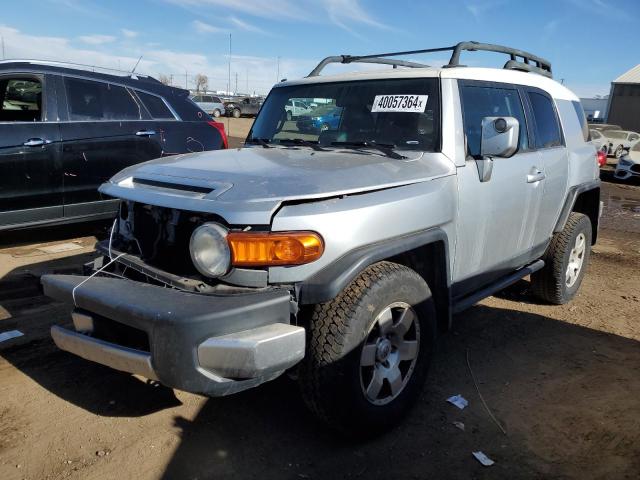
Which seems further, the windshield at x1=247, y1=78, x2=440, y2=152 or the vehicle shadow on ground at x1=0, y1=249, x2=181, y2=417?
the windshield at x1=247, y1=78, x2=440, y2=152

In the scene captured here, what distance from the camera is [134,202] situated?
300cm

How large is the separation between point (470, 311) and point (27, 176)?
435 cm

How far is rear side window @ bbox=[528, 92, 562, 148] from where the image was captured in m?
4.34

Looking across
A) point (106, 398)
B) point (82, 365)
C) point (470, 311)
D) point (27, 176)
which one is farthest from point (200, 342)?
point (27, 176)

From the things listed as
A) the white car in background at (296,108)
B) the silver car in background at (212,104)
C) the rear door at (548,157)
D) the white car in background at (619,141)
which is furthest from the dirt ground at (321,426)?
the silver car in background at (212,104)

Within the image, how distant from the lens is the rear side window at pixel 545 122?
434 centimetres

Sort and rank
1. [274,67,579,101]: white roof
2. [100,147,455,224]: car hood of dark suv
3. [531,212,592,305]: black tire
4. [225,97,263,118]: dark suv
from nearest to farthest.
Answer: [100,147,455,224]: car hood of dark suv, [274,67,579,101]: white roof, [531,212,592,305]: black tire, [225,97,263,118]: dark suv

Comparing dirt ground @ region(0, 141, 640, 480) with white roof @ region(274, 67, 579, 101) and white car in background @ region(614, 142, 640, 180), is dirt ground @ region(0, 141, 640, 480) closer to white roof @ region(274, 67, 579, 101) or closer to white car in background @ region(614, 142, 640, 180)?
white roof @ region(274, 67, 579, 101)

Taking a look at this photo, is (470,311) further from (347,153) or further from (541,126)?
(347,153)

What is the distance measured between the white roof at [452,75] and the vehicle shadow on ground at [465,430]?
1980 mm

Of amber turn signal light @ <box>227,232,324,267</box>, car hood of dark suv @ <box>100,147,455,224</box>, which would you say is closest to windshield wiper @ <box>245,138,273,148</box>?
car hood of dark suv @ <box>100,147,455,224</box>

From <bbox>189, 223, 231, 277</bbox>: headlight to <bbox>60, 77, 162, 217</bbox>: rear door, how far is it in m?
3.59

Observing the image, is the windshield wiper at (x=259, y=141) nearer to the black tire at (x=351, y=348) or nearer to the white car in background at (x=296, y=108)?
the white car in background at (x=296, y=108)

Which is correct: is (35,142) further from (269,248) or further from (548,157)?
(548,157)
